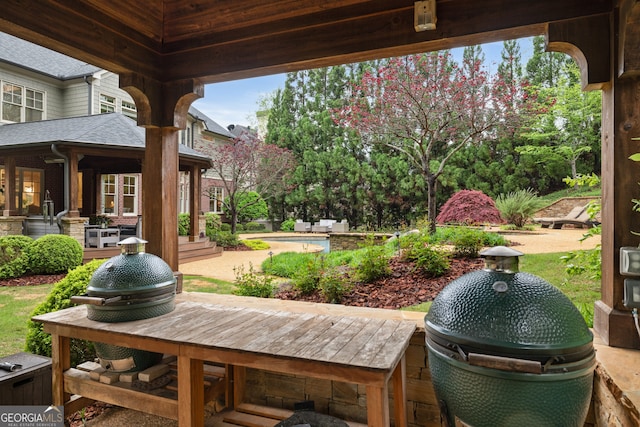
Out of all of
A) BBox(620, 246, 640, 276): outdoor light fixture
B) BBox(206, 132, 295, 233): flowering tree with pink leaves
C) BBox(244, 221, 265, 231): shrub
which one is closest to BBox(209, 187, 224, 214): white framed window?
BBox(206, 132, 295, 233): flowering tree with pink leaves

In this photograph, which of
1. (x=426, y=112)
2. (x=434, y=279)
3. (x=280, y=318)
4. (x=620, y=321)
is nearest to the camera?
(x=620, y=321)

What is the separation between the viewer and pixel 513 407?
1394mm

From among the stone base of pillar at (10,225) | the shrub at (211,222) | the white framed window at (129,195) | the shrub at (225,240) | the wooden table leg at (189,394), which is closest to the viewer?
the wooden table leg at (189,394)

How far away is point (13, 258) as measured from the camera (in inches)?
276

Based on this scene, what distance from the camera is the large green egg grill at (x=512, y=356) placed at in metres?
1.37

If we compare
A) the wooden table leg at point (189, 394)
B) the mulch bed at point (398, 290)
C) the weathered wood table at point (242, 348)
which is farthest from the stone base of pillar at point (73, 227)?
the wooden table leg at point (189, 394)

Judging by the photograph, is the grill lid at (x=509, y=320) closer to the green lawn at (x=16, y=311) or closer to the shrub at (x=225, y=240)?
the green lawn at (x=16, y=311)

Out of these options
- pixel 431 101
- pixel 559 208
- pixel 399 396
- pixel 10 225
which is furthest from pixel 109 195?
pixel 559 208

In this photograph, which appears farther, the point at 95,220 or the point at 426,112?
the point at 95,220

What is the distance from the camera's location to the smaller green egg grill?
231 centimetres

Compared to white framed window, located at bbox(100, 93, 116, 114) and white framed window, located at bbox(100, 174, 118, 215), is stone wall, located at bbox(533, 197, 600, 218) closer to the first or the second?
white framed window, located at bbox(100, 174, 118, 215)

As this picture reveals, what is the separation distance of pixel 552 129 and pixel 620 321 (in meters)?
14.7

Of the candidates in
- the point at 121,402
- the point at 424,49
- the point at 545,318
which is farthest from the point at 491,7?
the point at 121,402

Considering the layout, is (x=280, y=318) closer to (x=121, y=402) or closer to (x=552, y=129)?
(x=121, y=402)
